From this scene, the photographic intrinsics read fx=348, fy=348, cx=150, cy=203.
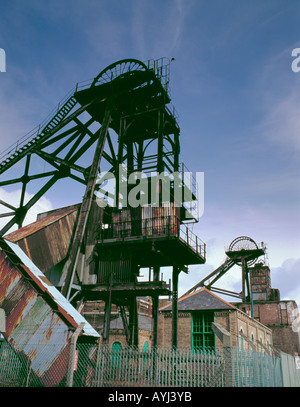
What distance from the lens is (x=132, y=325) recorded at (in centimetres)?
1825

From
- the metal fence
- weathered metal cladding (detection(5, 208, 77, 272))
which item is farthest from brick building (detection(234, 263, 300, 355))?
the metal fence

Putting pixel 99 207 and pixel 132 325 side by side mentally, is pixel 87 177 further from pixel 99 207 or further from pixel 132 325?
pixel 132 325

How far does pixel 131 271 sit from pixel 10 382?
855 centimetres

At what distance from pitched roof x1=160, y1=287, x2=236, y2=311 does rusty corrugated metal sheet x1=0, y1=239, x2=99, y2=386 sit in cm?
1450

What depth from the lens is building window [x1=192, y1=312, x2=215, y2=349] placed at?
80.0ft

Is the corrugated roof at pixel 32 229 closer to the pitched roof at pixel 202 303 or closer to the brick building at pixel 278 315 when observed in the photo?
the pitched roof at pixel 202 303

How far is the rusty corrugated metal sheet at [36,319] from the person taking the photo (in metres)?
10.8

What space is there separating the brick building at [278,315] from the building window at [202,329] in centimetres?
1540

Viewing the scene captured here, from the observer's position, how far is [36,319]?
39.3 ft

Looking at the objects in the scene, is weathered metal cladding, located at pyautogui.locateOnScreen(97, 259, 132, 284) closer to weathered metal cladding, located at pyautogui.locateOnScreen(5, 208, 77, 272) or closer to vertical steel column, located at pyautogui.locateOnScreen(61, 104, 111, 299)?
vertical steel column, located at pyautogui.locateOnScreen(61, 104, 111, 299)

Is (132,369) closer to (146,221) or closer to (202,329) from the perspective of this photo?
(146,221)

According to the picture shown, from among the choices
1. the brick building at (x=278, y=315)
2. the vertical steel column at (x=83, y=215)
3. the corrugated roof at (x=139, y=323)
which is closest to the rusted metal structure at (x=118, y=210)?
the vertical steel column at (x=83, y=215)

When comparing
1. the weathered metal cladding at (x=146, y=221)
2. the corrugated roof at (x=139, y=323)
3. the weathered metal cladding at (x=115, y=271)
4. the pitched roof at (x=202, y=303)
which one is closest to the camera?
the weathered metal cladding at (x=146, y=221)
